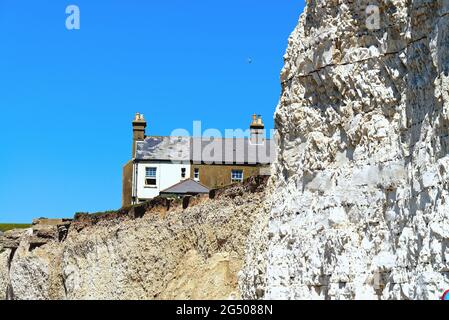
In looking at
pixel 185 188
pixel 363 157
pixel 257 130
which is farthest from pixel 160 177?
pixel 363 157

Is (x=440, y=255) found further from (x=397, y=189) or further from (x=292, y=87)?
(x=292, y=87)

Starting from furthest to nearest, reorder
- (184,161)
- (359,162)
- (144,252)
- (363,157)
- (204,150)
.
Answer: (204,150), (184,161), (144,252), (359,162), (363,157)

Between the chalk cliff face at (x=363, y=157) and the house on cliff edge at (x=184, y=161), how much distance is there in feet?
97.0

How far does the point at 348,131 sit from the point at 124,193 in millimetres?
35896

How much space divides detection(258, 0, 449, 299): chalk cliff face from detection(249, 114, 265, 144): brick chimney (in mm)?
29795

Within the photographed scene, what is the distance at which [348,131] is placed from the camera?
1972 centimetres

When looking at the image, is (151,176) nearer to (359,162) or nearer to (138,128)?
(138,128)

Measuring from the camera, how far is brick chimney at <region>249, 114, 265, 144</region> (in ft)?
175

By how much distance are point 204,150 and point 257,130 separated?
3.08 metres

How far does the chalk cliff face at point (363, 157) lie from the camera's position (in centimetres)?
1592

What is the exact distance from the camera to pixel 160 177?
2115 inches

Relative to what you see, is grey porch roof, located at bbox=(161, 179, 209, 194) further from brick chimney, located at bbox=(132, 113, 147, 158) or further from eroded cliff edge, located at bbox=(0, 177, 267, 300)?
eroded cliff edge, located at bbox=(0, 177, 267, 300)

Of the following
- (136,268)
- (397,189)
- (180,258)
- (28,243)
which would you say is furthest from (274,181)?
(28,243)

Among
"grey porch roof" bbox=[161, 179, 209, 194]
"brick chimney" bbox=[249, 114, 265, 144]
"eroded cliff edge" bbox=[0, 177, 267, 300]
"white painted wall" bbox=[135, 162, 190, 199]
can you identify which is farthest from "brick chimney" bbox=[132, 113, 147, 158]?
"eroded cliff edge" bbox=[0, 177, 267, 300]
